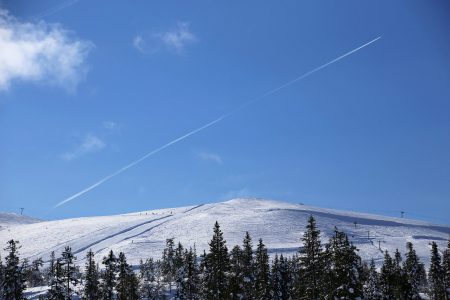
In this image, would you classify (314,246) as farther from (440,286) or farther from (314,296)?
(440,286)

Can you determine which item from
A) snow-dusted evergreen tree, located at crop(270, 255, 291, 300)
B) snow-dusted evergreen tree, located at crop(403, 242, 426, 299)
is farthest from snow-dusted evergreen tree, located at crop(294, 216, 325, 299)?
snow-dusted evergreen tree, located at crop(403, 242, 426, 299)

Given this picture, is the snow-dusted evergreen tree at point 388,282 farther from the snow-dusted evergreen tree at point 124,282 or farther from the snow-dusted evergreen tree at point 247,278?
the snow-dusted evergreen tree at point 124,282

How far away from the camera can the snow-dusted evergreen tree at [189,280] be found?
64.1 metres

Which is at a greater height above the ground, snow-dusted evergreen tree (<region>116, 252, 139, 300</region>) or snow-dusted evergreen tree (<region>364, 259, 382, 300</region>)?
snow-dusted evergreen tree (<region>116, 252, 139, 300</region>)

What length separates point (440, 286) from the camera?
76188 mm

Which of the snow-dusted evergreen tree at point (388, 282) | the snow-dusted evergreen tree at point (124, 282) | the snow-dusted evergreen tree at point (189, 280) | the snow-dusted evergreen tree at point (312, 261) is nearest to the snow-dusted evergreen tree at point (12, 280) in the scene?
the snow-dusted evergreen tree at point (124, 282)

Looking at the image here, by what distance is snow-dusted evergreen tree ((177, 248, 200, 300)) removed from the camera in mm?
64062

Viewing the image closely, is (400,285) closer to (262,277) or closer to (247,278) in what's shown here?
(262,277)

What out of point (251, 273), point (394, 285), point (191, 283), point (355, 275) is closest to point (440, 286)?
point (394, 285)

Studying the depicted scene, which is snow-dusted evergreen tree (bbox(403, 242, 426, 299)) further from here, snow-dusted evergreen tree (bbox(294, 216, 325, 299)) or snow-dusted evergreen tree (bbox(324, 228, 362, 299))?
snow-dusted evergreen tree (bbox(324, 228, 362, 299))

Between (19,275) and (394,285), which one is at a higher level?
(19,275)

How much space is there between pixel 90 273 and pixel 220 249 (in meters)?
20.1

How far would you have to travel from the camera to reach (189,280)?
64062 mm

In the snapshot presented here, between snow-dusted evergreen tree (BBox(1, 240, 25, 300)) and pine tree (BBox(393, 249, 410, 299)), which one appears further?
pine tree (BBox(393, 249, 410, 299))
